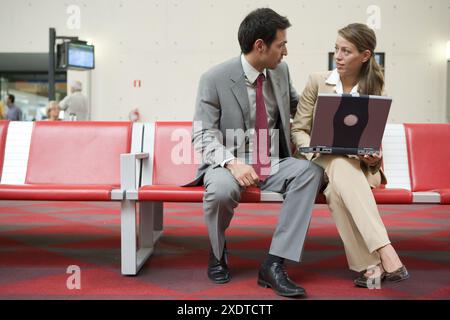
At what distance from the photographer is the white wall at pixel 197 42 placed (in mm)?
8898

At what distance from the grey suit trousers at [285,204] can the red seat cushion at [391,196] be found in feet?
0.99

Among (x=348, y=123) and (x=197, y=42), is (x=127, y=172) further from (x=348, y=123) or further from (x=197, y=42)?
(x=197, y=42)

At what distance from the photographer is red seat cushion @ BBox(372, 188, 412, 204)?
7.09 feet

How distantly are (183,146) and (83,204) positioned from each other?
2.73m

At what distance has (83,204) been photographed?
16.7 ft

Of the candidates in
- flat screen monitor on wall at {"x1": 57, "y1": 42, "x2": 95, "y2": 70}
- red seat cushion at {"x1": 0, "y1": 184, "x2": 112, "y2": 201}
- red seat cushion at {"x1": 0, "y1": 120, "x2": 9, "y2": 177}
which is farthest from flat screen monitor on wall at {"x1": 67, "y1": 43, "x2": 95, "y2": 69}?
red seat cushion at {"x1": 0, "y1": 184, "x2": 112, "y2": 201}

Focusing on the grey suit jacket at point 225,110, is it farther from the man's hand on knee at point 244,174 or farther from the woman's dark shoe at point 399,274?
the woman's dark shoe at point 399,274

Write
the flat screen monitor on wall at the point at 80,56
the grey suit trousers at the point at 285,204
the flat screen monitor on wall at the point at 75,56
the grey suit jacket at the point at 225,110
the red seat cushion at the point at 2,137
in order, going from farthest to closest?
the flat screen monitor on wall at the point at 80,56 < the flat screen monitor on wall at the point at 75,56 < the red seat cushion at the point at 2,137 < the grey suit jacket at the point at 225,110 < the grey suit trousers at the point at 285,204

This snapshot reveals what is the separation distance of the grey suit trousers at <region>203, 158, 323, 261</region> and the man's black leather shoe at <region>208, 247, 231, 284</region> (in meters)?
0.06

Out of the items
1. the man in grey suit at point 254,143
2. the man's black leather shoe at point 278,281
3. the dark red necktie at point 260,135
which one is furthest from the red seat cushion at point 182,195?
the man's black leather shoe at point 278,281

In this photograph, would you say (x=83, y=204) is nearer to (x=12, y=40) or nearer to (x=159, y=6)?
(x=159, y=6)

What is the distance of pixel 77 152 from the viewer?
2756 mm

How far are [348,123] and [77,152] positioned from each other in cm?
158

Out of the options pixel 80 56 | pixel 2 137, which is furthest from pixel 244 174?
pixel 80 56
